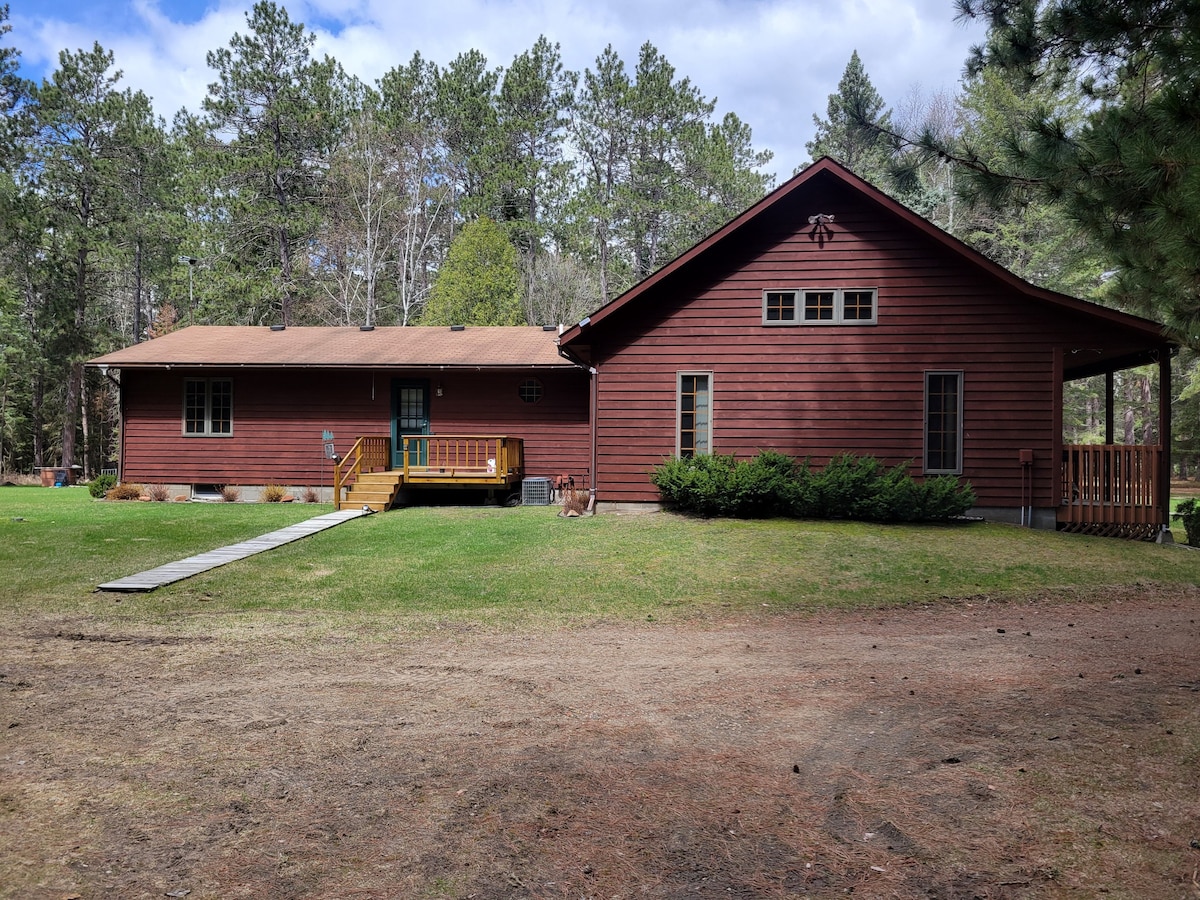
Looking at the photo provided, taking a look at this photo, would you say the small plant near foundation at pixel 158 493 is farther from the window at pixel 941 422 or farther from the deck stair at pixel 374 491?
the window at pixel 941 422

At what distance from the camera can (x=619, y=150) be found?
36844mm

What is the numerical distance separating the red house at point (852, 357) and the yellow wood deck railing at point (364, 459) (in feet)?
18.9

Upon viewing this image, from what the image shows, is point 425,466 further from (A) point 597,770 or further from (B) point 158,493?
(A) point 597,770

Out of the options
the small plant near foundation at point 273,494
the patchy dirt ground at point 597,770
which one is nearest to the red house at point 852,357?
the patchy dirt ground at point 597,770

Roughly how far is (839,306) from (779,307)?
1128 millimetres

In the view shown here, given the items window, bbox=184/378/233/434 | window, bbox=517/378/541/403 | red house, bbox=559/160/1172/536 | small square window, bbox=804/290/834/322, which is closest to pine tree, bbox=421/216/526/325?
window, bbox=184/378/233/434

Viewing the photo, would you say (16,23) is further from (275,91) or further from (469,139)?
(469,139)

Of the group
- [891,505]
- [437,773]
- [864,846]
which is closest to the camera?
[864,846]

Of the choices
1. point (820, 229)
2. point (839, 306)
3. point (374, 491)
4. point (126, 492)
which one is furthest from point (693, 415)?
point (126, 492)

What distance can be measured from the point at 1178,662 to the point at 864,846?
4.39 metres

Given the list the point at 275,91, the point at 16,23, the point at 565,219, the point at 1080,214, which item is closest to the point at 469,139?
the point at 565,219

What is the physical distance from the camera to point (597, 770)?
388 cm

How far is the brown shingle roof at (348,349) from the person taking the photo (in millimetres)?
18531

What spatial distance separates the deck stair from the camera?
16.4 m
